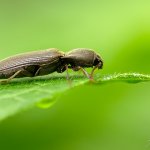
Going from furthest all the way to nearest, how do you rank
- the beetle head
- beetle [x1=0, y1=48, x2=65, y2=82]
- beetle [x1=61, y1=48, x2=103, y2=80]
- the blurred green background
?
the beetle head
beetle [x1=61, y1=48, x2=103, y2=80]
beetle [x1=0, y1=48, x2=65, y2=82]
the blurred green background

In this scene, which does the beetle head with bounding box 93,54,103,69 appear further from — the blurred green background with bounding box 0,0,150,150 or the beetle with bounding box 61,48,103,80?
the blurred green background with bounding box 0,0,150,150

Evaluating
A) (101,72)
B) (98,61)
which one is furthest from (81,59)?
(101,72)

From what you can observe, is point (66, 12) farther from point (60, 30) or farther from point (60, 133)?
point (60, 133)

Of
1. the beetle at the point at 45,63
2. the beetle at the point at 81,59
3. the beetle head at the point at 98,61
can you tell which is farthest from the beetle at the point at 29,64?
the beetle head at the point at 98,61

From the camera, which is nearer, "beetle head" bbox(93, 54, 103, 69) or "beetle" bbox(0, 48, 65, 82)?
"beetle" bbox(0, 48, 65, 82)

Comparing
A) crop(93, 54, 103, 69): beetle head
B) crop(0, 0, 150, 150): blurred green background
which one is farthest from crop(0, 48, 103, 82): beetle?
crop(0, 0, 150, 150): blurred green background

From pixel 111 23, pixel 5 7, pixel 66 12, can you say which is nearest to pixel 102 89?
pixel 111 23

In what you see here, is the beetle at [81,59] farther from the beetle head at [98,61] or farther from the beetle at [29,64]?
the beetle at [29,64]

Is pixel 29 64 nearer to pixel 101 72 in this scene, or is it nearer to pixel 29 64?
pixel 29 64
